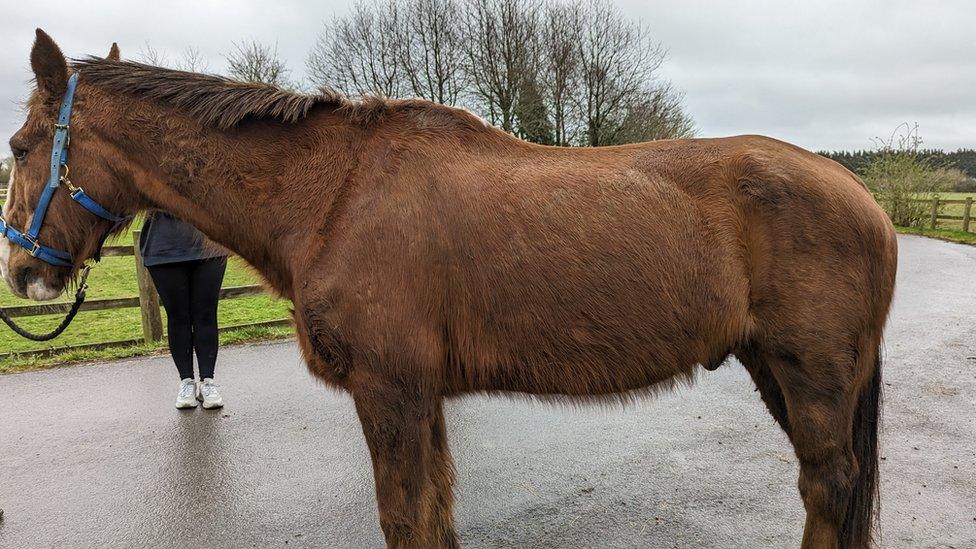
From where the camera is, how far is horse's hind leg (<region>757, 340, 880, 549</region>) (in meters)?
2.16

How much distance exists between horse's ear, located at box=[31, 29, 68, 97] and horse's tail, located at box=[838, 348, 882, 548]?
11.8 ft

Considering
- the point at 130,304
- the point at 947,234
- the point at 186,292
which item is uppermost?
the point at 947,234

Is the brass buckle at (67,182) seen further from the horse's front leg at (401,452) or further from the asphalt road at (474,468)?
the asphalt road at (474,468)

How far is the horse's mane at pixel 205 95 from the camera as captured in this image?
2.25 metres

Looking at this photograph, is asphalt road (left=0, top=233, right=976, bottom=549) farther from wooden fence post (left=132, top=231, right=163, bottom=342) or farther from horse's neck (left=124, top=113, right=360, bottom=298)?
horse's neck (left=124, top=113, right=360, bottom=298)

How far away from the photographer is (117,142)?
2234 mm

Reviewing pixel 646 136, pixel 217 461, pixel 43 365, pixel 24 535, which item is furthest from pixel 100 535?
pixel 646 136

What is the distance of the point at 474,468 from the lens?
3.62 meters

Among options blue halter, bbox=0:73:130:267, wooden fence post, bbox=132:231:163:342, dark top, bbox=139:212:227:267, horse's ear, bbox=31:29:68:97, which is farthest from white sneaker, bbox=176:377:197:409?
horse's ear, bbox=31:29:68:97

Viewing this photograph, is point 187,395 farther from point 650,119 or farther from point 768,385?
point 650,119

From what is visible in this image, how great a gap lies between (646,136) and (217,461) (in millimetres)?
23732

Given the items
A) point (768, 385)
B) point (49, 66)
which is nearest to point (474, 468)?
point (768, 385)

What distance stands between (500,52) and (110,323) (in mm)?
19131

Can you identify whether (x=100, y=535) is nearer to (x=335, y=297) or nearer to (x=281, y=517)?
(x=281, y=517)
